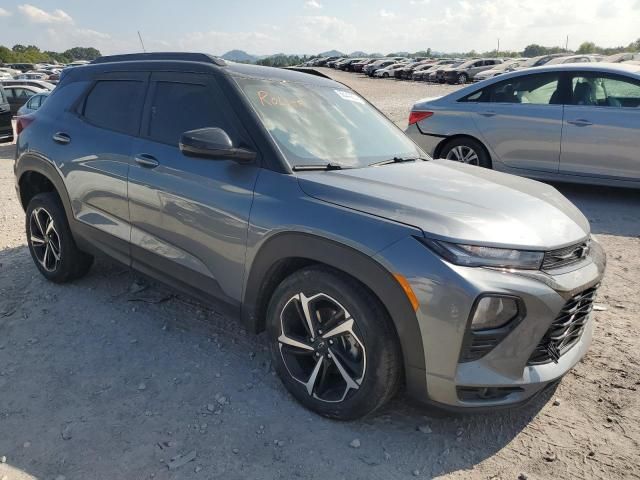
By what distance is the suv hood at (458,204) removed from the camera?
7.81 ft

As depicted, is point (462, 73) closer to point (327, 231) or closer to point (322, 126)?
point (322, 126)

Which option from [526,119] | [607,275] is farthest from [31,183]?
[526,119]

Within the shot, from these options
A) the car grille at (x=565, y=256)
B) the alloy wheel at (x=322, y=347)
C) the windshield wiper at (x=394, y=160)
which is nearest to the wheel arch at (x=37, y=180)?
the alloy wheel at (x=322, y=347)

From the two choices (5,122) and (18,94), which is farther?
(18,94)

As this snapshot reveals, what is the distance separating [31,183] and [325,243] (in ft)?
10.8

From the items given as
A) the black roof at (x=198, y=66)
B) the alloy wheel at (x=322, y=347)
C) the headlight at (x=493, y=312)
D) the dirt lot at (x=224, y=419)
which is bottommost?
the dirt lot at (x=224, y=419)

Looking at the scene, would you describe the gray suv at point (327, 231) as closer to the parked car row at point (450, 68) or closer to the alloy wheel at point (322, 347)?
the alloy wheel at point (322, 347)

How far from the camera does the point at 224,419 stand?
277 centimetres

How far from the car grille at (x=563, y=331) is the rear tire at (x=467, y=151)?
4.76m

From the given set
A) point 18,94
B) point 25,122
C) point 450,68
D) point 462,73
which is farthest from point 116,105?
point 450,68

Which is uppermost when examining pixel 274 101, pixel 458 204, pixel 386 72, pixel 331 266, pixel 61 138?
pixel 274 101

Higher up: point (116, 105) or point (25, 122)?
point (116, 105)

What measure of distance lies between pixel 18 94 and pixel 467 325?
19400 millimetres

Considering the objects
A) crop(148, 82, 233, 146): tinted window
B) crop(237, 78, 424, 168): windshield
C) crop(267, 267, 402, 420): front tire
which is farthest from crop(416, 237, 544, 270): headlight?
crop(148, 82, 233, 146): tinted window
